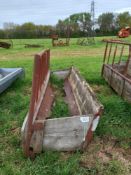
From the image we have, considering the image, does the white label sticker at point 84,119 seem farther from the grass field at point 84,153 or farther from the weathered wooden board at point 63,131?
the grass field at point 84,153

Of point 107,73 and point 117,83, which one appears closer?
point 117,83

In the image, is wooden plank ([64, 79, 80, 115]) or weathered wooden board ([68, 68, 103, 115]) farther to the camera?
wooden plank ([64, 79, 80, 115])

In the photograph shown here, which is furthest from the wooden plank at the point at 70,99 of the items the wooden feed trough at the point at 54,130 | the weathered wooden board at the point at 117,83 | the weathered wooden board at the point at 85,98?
the wooden feed trough at the point at 54,130

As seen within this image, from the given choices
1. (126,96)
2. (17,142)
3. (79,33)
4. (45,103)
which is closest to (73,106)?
(45,103)

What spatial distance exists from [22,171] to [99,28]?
38.7m

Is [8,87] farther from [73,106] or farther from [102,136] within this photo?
[102,136]

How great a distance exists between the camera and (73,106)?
4.97 metres

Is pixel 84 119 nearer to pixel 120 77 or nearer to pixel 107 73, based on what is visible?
pixel 120 77

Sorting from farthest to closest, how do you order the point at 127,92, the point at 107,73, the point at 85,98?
the point at 107,73
the point at 127,92
the point at 85,98

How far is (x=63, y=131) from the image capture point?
3.44 m

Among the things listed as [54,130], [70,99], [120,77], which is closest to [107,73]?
[120,77]

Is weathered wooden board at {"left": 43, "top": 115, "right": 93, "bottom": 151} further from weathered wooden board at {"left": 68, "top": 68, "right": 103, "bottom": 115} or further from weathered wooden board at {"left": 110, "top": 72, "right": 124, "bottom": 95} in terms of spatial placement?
weathered wooden board at {"left": 110, "top": 72, "right": 124, "bottom": 95}

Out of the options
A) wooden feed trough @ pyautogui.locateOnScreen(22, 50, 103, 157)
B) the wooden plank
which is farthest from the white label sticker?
the wooden plank

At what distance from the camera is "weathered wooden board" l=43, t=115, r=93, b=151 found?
11.2ft
